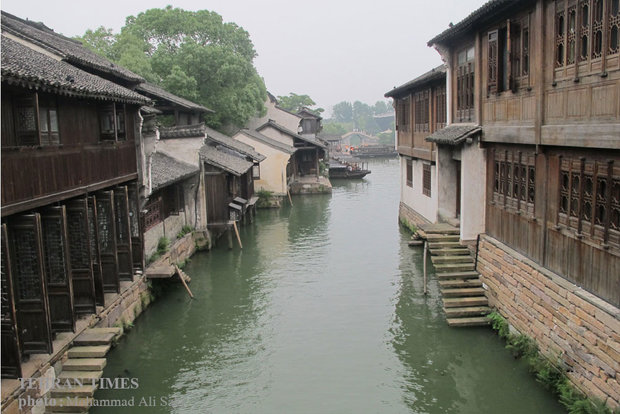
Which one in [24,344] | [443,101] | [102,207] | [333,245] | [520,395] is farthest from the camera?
[333,245]

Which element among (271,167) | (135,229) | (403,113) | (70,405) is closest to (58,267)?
(70,405)

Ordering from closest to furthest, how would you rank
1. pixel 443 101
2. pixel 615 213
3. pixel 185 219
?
1. pixel 615 213
2. pixel 443 101
3. pixel 185 219

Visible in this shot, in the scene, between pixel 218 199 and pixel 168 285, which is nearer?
pixel 168 285

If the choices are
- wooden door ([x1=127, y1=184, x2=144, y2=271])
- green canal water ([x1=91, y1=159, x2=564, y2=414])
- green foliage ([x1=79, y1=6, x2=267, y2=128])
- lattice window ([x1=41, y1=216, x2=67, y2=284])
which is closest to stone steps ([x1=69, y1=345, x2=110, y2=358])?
green canal water ([x1=91, y1=159, x2=564, y2=414])

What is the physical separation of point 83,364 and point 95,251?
3.28 meters

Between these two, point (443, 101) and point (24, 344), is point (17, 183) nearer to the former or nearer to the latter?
point (24, 344)

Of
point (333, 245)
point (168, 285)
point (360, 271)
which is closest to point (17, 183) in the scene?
point (168, 285)

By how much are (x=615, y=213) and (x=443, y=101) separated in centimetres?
1171

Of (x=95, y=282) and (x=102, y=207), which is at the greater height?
(x=102, y=207)

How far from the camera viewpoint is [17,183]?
31.1 ft

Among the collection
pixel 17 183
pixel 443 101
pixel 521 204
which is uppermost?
pixel 443 101

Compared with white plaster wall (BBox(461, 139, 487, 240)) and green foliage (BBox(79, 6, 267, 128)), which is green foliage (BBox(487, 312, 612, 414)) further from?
green foliage (BBox(79, 6, 267, 128))

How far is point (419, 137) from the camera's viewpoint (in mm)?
23531

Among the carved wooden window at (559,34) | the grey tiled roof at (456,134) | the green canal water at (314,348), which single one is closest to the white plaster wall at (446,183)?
A: the grey tiled roof at (456,134)
